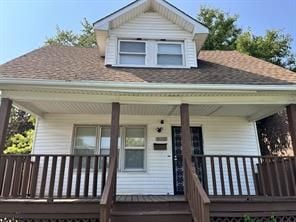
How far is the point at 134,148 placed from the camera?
806 centimetres

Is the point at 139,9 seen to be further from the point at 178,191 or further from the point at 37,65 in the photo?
the point at 178,191

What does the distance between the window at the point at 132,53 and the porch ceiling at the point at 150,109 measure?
152 cm

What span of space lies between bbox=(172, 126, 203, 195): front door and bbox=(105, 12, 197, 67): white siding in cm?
219

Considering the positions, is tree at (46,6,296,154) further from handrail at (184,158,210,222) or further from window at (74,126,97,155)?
window at (74,126,97,155)

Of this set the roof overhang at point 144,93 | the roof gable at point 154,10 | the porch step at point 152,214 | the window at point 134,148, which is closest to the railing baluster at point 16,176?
the roof overhang at point 144,93

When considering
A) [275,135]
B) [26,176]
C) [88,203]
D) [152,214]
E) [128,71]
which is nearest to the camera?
[88,203]

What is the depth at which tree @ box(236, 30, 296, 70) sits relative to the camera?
16500 mm

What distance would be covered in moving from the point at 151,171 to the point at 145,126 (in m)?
1.43

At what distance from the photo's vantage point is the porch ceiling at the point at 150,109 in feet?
23.4

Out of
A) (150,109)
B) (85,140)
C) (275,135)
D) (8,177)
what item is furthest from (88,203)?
(275,135)

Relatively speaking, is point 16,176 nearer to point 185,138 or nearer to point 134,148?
point 134,148

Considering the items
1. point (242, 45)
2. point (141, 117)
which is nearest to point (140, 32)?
point (141, 117)

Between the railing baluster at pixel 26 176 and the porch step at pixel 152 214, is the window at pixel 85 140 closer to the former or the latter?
the railing baluster at pixel 26 176

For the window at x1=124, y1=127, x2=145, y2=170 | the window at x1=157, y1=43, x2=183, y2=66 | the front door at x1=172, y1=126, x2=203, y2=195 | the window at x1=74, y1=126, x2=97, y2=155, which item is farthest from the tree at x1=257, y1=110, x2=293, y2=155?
the window at x1=74, y1=126, x2=97, y2=155
